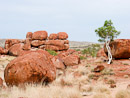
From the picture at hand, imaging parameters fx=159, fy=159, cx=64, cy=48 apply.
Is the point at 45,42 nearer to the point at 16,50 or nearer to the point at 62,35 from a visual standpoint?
the point at 62,35

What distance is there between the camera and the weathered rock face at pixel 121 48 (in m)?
23.7

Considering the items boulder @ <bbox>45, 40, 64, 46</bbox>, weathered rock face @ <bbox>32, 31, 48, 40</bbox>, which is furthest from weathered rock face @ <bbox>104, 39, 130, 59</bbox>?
weathered rock face @ <bbox>32, 31, 48, 40</bbox>

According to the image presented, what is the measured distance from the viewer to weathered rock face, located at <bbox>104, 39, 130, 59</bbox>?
23.7 meters

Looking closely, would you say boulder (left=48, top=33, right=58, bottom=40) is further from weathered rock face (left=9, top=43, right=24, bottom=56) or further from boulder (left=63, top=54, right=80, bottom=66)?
boulder (left=63, top=54, right=80, bottom=66)

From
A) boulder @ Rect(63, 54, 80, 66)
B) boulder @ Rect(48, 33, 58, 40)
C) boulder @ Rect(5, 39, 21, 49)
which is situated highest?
boulder @ Rect(48, 33, 58, 40)

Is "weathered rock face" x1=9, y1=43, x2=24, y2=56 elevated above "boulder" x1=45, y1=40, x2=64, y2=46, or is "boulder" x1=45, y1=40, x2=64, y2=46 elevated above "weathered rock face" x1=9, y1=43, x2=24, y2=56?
"boulder" x1=45, y1=40, x2=64, y2=46

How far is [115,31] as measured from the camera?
22422 mm

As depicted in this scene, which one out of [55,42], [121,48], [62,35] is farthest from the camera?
[62,35]

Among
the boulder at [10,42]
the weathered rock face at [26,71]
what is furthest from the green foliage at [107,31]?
the boulder at [10,42]

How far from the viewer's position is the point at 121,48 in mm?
23750

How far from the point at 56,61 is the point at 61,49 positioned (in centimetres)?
2390

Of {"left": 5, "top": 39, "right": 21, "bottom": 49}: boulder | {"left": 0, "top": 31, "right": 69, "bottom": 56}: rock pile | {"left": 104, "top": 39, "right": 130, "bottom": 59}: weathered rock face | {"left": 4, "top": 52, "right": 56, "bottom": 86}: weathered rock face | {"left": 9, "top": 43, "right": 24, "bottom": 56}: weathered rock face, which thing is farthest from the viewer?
{"left": 0, "top": 31, "right": 69, "bottom": 56}: rock pile

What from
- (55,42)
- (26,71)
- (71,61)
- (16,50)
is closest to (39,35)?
(55,42)

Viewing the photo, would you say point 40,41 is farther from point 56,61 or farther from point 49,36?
point 56,61
